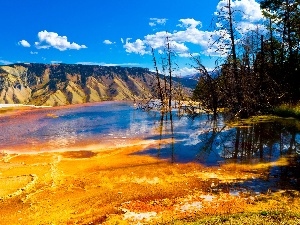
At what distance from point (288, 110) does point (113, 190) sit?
2274 cm

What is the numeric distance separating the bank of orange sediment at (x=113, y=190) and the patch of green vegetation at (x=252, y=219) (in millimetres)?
722

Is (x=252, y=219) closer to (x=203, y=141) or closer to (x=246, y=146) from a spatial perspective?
(x=246, y=146)

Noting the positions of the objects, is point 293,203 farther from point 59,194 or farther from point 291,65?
point 291,65

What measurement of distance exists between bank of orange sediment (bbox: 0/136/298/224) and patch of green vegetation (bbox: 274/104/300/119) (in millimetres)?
16207

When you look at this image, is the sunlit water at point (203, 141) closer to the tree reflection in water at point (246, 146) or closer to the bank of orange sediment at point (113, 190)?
the tree reflection in water at point (246, 146)

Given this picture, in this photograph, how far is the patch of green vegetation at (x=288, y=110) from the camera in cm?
2973

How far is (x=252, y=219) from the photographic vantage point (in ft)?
30.8

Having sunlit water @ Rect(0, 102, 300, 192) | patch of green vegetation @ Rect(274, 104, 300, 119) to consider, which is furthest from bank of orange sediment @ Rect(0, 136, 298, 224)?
patch of green vegetation @ Rect(274, 104, 300, 119)

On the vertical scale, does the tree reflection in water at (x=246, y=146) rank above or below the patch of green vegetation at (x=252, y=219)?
above

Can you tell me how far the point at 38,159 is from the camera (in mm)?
20016

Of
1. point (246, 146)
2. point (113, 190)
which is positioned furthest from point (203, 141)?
point (113, 190)

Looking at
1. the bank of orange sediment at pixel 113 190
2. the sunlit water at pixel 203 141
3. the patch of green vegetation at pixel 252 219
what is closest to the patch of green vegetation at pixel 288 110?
the sunlit water at pixel 203 141

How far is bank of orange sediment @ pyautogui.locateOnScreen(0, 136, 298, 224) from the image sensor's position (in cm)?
1095

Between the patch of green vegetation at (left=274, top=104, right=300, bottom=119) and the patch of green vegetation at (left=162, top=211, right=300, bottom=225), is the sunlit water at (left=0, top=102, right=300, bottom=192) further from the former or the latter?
the patch of green vegetation at (left=162, top=211, right=300, bottom=225)
